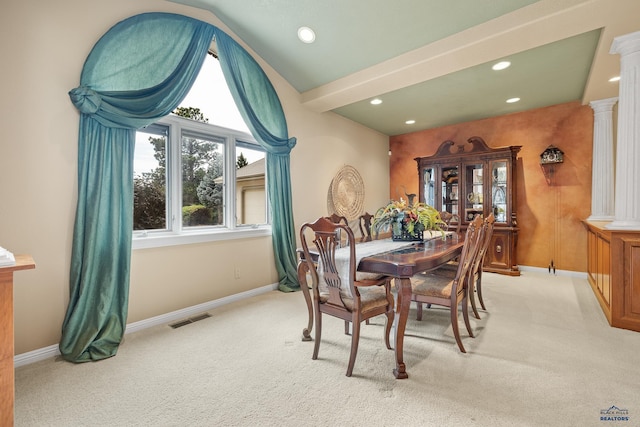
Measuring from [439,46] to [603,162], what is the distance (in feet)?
10.1

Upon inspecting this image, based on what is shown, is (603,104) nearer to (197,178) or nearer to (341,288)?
(341,288)

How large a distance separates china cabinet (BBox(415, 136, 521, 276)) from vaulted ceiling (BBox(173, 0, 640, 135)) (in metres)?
0.87

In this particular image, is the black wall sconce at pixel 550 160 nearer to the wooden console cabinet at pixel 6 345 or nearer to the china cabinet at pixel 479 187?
the china cabinet at pixel 479 187

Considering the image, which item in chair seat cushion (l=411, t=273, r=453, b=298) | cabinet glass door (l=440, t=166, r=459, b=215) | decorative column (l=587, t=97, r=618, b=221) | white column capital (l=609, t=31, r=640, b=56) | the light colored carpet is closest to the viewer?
the light colored carpet

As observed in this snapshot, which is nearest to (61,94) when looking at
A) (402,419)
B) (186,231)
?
(186,231)

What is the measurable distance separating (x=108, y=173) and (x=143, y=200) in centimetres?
52

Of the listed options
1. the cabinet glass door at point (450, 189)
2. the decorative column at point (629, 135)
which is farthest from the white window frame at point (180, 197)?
the decorative column at point (629, 135)

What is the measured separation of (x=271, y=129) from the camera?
3.58 m

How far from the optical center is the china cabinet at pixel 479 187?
449 cm

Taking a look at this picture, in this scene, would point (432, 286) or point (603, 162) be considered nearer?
point (432, 286)

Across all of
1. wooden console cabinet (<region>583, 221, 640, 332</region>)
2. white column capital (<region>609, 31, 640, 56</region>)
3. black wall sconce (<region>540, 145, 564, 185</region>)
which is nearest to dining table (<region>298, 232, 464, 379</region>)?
wooden console cabinet (<region>583, 221, 640, 332</region>)

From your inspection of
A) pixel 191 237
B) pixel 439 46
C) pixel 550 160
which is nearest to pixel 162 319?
pixel 191 237

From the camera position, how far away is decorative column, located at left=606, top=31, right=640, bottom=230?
2551mm

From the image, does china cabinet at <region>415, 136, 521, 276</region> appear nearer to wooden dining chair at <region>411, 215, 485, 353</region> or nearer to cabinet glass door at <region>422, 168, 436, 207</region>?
cabinet glass door at <region>422, 168, 436, 207</region>
